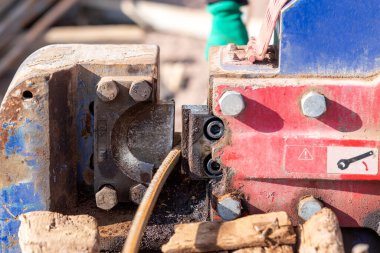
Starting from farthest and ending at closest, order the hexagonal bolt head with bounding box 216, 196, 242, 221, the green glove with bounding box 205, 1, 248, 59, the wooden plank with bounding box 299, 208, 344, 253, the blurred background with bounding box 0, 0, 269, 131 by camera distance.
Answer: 1. the blurred background with bounding box 0, 0, 269, 131
2. the green glove with bounding box 205, 1, 248, 59
3. the hexagonal bolt head with bounding box 216, 196, 242, 221
4. the wooden plank with bounding box 299, 208, 344, 253

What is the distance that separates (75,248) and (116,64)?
52 centimetres

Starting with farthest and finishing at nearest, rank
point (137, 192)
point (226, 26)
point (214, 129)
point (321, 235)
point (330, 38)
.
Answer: point (226, 26)
point (137, 192)
point (214, 129)
point (330, 38)
point (321, 235)

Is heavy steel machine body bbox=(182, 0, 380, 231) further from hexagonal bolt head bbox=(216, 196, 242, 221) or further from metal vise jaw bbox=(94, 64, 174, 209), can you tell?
metal vise jaw bbox=(94, 64, 174, 209)

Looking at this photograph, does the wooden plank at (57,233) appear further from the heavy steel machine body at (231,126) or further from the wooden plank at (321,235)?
the wooden plank at (321,235)

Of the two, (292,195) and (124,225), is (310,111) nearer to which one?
(292,195)

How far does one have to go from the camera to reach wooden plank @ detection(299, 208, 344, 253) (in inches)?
60.6

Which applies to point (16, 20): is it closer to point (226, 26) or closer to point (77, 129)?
point (226, 26)

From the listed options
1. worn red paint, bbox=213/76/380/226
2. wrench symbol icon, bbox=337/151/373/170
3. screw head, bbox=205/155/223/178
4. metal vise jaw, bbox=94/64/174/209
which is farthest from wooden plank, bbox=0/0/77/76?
wrench symbol icon, bbox=337/151/373/170

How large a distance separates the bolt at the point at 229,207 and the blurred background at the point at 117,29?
4.10 m

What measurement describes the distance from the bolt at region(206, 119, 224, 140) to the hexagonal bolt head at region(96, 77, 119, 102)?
24 cm

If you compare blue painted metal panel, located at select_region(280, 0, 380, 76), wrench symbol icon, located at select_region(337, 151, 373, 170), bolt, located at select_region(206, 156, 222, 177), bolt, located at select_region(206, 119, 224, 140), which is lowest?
bolt, located at select_region(206, 156, 222, 177)

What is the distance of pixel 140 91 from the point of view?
191cm

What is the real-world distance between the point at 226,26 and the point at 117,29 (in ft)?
14.9

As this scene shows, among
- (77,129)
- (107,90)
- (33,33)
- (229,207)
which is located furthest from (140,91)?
(33,33)
